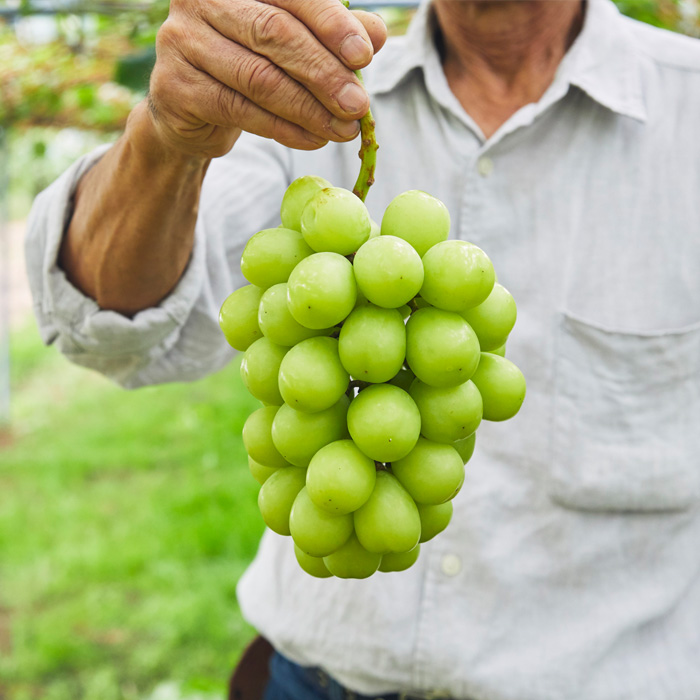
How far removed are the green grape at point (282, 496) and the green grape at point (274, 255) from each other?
21 centimetres

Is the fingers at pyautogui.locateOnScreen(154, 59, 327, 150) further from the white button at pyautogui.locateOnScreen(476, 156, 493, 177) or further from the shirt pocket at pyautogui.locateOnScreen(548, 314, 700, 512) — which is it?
the shirt pocket at pyautogui.locateOnScreen(548, 314, 700, 512)

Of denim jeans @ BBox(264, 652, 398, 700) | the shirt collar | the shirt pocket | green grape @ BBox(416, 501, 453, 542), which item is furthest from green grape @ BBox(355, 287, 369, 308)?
denim jeans @ BBox(264, 652, 398, 700)

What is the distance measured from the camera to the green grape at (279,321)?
734 mm

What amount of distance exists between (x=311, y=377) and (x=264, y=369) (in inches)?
3.3

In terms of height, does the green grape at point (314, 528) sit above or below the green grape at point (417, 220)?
below

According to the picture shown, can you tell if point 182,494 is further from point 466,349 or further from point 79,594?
point 466,349

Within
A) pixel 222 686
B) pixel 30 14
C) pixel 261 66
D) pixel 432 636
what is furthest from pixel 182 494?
pixel 261 66

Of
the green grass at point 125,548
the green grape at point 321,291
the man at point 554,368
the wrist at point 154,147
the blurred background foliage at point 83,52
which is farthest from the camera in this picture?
the green grass at point 125,548

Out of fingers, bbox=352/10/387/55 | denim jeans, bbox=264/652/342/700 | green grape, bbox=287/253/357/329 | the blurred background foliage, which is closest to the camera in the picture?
green grape, bbox=287/253/357/329

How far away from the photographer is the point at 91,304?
1.17 m

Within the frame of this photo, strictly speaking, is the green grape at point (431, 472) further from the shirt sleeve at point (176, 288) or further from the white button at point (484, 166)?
the white button at point (484, 166)

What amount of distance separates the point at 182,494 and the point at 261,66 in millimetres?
3029

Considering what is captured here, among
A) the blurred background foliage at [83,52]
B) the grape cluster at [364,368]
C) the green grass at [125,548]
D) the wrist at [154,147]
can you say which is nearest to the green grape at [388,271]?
the grape cluster at [364,368]

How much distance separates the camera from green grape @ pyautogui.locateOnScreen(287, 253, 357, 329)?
68 centimetres
